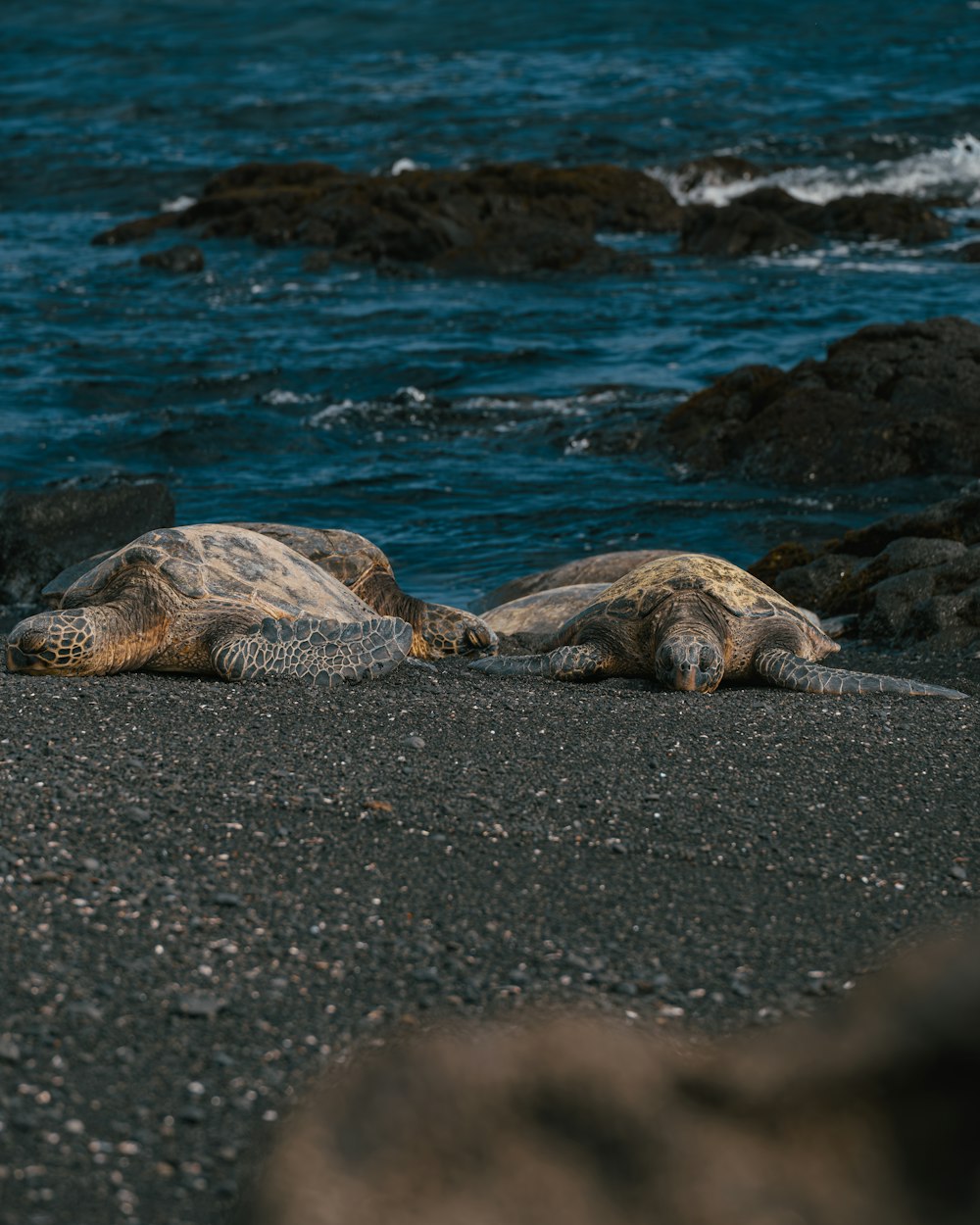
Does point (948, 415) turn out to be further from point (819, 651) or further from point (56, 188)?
point (56, 188)

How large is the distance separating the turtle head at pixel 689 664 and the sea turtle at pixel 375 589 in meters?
1.56

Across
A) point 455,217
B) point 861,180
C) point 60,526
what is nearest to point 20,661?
point 60,526

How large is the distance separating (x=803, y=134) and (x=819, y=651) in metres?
25.1

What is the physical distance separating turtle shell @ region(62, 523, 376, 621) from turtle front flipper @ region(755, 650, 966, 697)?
2170 millimetres

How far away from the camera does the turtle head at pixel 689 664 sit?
6.83m

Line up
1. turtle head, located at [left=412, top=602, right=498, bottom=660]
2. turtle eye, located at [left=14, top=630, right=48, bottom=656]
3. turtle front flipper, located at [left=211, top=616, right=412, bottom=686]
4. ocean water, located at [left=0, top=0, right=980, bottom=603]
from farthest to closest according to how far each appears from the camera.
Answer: ocean water, located at [left=0, top=0, right=980, bottom=603]
turtle head, located at [left=412, top=602, right=498, bottom=660]
turtle front flipper, located at [left=211, top=616, right=412, bottom=686]
turtle eye, located at [left=14, top=630, right=48, bottom=656]

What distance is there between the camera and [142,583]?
6.92 metres

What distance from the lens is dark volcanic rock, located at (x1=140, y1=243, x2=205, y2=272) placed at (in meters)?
23.0

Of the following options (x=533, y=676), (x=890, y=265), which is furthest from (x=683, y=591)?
(x=890, y=265)

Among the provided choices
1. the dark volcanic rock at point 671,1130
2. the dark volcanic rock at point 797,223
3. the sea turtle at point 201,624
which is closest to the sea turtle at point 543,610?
the sea turtle at point 201,624

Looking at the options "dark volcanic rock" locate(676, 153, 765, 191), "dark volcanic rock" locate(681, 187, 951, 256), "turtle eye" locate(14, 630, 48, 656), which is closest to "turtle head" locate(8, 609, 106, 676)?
"turtle eye" locate(14, 630, 48, 656)

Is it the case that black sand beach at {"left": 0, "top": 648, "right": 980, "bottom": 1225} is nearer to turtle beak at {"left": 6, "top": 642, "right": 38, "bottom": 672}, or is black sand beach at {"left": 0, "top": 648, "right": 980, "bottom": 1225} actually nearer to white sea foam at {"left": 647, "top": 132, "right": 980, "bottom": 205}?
turtle beak at {"left": 6, "top": 642, "right": 38, "bottom": 672}

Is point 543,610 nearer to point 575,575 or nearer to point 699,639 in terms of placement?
point 575,575

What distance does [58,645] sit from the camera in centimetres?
648
